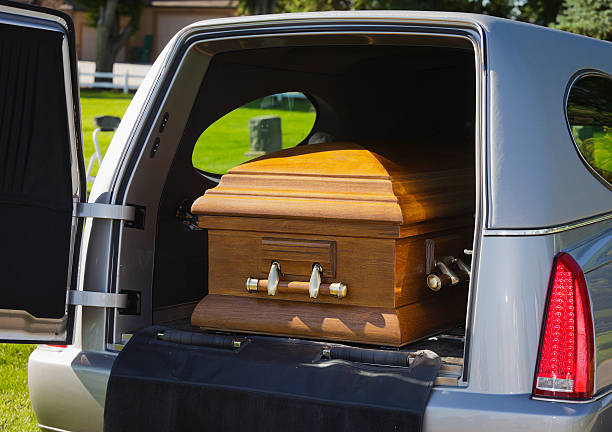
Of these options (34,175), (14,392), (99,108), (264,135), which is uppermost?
(99,108)

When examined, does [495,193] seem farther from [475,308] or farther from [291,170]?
[291,170]

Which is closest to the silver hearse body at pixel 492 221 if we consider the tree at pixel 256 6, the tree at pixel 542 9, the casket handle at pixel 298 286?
the casket handle at pixel 298 286

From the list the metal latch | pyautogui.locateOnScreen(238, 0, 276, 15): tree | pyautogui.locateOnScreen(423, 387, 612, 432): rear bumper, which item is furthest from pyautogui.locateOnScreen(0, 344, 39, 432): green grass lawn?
pyautogui.locateOnScreen(238, 0, 276, 15): tree

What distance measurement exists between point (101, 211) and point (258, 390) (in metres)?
0.89

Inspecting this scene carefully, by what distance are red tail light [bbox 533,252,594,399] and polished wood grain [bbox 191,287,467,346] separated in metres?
0.63

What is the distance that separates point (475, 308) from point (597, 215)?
54cm

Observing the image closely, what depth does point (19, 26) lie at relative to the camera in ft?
9.07

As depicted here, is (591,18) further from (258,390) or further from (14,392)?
(258,390)

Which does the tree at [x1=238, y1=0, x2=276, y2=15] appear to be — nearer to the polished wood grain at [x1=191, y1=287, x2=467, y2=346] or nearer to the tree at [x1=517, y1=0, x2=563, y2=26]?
the tree at [x1=517, y1=0, x2=563, y2=26]

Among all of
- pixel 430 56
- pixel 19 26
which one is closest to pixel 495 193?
pixel 19 26

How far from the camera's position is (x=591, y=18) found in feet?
82.2

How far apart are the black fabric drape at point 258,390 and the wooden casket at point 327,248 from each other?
201 millimetres

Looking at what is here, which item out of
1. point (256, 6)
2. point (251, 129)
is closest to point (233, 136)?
point (251, 129)

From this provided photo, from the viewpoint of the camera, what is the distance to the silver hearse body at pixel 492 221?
7.88 feet
